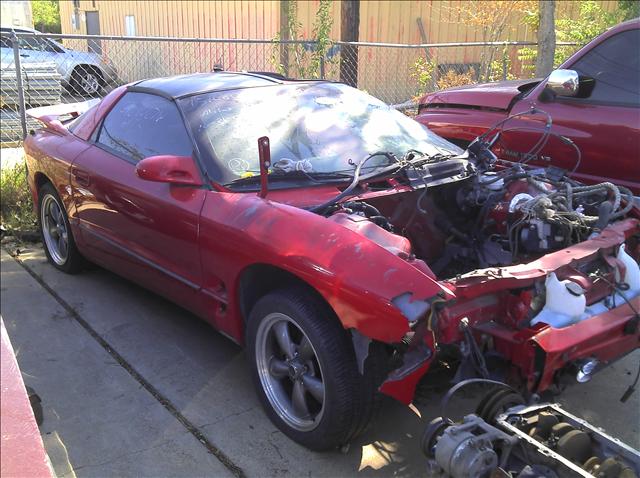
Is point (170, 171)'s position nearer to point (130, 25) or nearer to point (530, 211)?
point (530, 211)

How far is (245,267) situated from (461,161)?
59.8 inches

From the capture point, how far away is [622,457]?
2.20 m

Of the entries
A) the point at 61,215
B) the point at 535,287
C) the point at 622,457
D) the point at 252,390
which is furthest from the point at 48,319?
the point at 622,457

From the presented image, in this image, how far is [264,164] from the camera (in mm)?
3115

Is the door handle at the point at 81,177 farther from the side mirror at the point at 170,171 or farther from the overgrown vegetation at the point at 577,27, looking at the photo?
the overgrown vegetation at the point at 577,27

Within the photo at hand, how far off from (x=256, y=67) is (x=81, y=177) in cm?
989

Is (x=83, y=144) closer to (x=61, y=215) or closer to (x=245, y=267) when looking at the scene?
(x=61, y=215)

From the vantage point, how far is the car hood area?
5.11m

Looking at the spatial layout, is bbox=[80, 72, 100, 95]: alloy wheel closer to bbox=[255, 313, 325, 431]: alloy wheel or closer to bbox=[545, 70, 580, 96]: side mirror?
bbox=[545, 70, 580, 96]: side mirror

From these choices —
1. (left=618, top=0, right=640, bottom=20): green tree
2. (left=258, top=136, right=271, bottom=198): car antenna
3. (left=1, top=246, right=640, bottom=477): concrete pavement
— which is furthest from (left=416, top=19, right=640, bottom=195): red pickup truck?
(left=618, top=0, right=640, bottom=20): green tree

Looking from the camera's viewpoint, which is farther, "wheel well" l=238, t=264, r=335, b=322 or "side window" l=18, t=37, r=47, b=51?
"side window" l=18, t=37, r=47, b=51

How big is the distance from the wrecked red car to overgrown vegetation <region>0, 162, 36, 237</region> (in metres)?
1.57

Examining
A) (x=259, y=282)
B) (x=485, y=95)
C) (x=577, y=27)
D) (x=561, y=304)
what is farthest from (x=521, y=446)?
(x=577, y=27)

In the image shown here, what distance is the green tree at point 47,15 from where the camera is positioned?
34.8 metres
